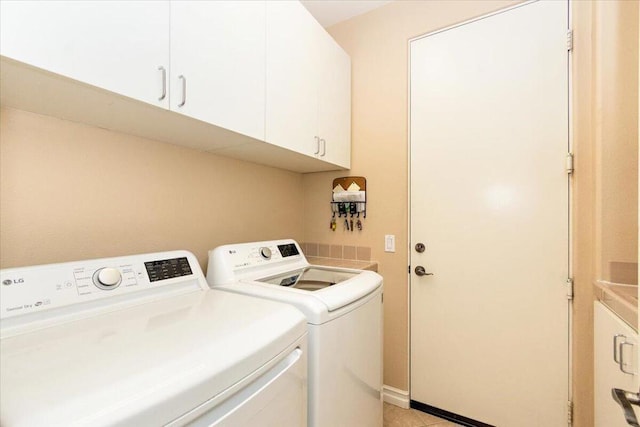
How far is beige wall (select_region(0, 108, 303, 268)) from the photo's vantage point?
958 mm

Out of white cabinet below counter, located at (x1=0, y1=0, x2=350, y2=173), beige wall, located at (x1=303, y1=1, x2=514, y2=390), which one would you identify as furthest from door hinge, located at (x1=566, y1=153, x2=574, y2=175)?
white cabinet below counter, located at (x1=0, y1=0, x2=350, y2=173)

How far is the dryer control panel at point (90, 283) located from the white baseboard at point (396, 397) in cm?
154

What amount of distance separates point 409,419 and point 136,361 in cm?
183

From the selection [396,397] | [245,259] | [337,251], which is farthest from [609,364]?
[245,259]

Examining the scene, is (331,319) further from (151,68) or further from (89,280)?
(151,68)

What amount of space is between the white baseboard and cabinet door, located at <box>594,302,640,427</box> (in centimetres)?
96

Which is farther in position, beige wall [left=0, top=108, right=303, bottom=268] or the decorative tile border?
the decorative tile border

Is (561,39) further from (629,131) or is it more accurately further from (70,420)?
(70,420)

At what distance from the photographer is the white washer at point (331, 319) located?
989 mm

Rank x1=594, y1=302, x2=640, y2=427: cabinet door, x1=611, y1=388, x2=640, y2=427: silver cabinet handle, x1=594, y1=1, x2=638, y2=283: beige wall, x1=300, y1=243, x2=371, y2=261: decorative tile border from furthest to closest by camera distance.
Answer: x1=300, y1=243, x2=371, y2=261: decorative tile border
x1=594, y1=1, x2=638, y2=283: beige wall
x1=594, y1=302, x2=640, y2=427: cabinet door
x1=611, y1=388, x2=640, y2=427: silver cabinet handle

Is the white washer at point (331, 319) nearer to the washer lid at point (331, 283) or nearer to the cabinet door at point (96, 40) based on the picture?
the washer lid at point (331, 283)

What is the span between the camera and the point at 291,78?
149cm

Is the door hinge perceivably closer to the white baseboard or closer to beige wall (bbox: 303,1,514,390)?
beige wall (bbox: 303,1,514,390)

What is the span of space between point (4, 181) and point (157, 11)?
752mm
